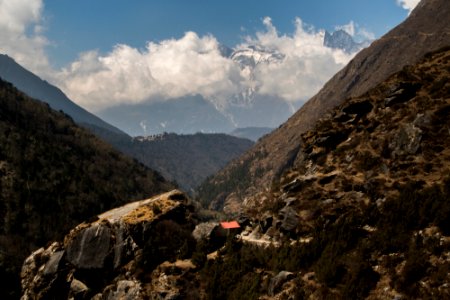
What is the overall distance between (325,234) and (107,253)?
25.2m

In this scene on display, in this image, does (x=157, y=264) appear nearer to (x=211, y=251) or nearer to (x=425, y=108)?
(x=211, y=251)

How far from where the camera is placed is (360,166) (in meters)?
50.1

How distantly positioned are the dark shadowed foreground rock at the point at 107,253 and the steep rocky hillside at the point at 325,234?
13cm

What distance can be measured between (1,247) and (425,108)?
438ft

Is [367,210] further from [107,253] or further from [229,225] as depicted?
[107,253]

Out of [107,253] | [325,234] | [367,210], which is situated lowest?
[107,253]

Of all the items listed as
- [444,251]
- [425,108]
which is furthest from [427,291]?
[425,108]

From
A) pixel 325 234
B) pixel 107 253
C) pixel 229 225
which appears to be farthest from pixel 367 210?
pixel 107 253

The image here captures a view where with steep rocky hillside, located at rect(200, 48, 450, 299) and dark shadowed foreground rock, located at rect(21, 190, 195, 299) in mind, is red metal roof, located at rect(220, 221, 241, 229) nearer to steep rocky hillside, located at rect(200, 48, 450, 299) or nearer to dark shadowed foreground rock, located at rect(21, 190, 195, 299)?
steep rocky hillside, located at rect(200, 48, 450, 299)

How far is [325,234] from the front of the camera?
126ft

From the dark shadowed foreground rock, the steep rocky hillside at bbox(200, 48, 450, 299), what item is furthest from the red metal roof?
the dark shadowed foreground rock

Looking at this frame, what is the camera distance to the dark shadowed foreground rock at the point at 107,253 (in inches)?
1730

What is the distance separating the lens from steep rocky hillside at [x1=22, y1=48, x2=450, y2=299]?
103ft

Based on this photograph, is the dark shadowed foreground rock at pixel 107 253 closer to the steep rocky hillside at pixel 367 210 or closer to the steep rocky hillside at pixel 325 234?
the steep rocky hillside at pixel 325 234
